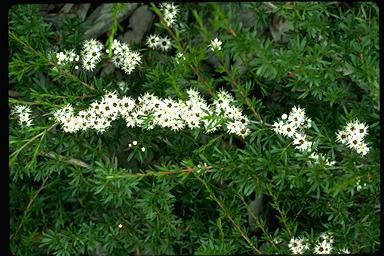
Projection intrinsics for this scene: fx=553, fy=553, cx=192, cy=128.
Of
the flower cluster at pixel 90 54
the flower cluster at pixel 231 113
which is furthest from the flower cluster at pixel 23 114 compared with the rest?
the flower cluster at pixel 231 113

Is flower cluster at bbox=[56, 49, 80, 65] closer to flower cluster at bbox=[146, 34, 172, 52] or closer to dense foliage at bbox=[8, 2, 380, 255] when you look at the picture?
dense foliage at bbox=[8, 2, 380, 255]

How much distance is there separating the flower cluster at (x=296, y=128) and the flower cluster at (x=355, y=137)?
0.24 m

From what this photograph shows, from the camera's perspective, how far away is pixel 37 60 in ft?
12.1

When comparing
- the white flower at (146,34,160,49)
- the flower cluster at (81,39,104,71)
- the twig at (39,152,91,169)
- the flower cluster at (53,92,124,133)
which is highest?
the white flower at (146,34,160,49)

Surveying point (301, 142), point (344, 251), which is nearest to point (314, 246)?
point (344, 251)

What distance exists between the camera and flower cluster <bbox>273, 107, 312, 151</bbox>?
3.52m

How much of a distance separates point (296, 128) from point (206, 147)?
2.03 ft

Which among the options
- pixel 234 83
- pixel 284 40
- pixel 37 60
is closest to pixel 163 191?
pixel 234 83

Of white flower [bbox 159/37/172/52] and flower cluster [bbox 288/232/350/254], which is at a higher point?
white flower [bbox 159/37/172/52]

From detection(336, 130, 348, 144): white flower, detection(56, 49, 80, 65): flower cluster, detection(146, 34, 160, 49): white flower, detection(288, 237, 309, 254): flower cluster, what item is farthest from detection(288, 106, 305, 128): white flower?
detection(56, 49, 80, 65): flower cluster

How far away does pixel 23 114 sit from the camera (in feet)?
12.7

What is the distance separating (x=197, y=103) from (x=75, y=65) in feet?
3.33

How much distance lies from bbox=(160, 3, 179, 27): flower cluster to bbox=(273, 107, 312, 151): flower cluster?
1.06 metres

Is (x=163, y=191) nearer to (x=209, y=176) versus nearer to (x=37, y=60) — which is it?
(x=209, y=176)
